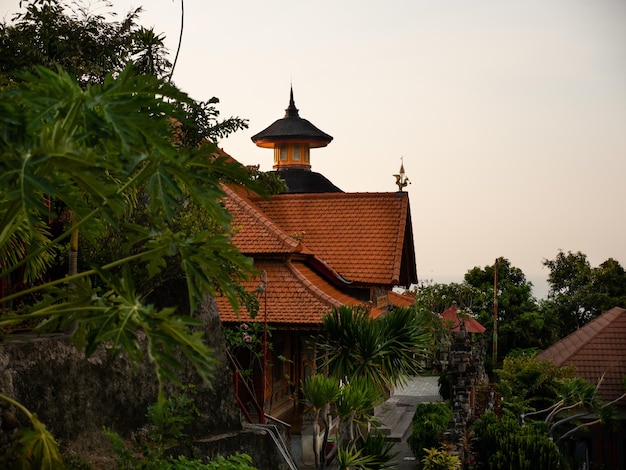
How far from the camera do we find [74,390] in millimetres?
9281

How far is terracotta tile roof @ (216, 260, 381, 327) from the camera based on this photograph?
15.7 meters

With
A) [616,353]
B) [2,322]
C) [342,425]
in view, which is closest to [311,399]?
[342,425]

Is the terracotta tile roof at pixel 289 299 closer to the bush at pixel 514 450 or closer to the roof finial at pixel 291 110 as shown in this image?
the bush at pixel 514 450

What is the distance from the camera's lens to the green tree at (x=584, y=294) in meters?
38.6

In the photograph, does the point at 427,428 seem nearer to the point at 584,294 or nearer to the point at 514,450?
the point at 514,450

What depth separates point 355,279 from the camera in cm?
2058

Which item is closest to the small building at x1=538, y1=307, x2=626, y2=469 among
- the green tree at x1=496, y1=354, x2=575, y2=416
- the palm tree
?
the green tree at x1=496, y1=354, x2=575, y2=416

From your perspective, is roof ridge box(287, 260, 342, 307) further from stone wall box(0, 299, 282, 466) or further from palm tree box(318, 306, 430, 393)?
stone wall box(0, 299, 282, 466)

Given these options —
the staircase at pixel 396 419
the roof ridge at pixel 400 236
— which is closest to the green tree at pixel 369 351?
the staircase at pixel 396 419

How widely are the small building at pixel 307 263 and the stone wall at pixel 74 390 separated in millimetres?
3106

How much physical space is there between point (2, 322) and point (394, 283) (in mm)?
15969

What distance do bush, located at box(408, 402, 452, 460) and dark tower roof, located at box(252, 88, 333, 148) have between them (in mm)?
18272

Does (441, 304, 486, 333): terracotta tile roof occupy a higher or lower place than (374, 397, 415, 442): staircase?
higher

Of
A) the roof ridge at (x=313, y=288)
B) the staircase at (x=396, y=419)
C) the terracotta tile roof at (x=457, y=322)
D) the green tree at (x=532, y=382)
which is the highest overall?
the roof ridge at (x=313, y=288)
